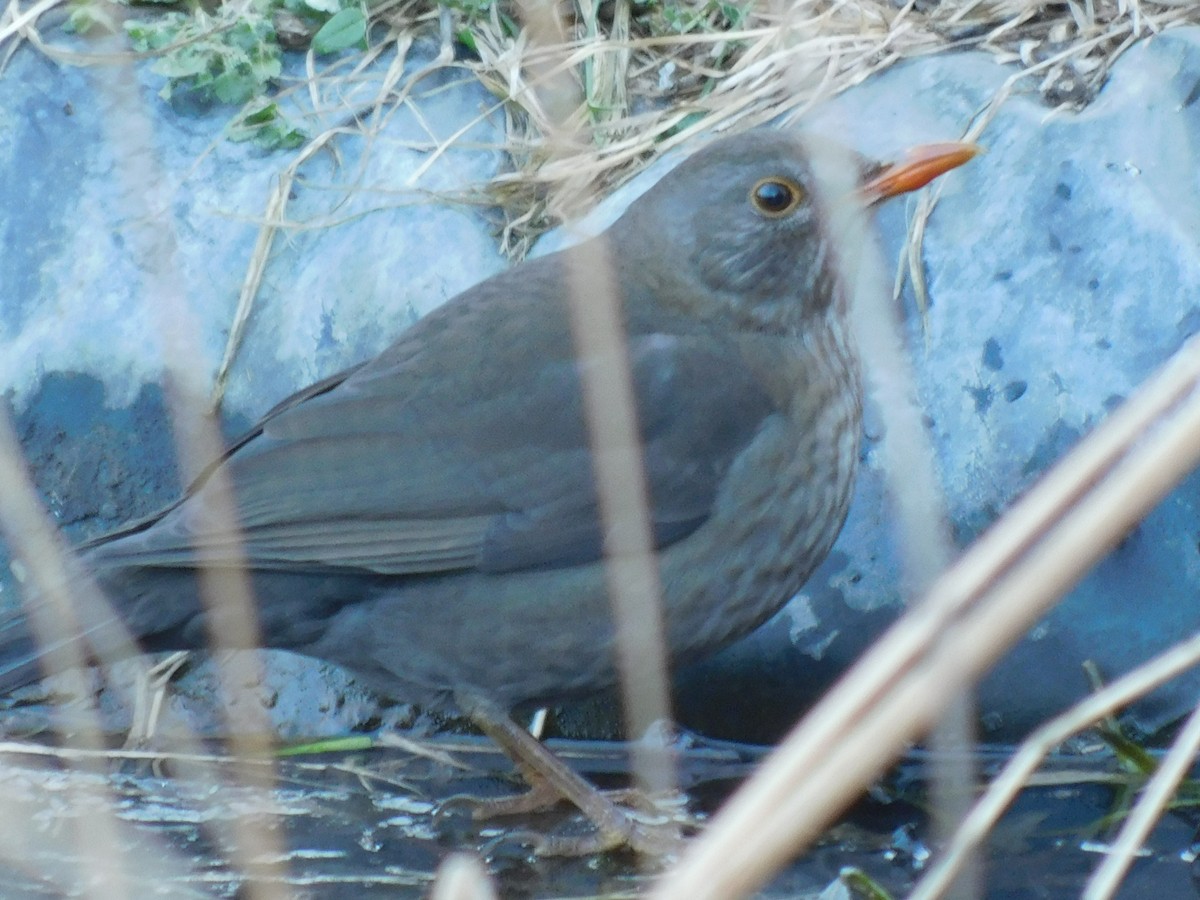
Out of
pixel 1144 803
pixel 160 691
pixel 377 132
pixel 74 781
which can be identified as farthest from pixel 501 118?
pixel 1144 803

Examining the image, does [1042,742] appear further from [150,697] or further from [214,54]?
[214,54]

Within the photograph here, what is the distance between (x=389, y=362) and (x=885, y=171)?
46.5 inches

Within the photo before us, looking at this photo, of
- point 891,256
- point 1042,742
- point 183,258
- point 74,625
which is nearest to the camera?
point 1042,742

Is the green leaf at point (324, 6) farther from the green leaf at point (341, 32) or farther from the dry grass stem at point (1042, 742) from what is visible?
the dry grass stem at point (1042, 742)

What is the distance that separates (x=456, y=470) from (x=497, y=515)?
0.42 ft

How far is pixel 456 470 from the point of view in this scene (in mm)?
3531

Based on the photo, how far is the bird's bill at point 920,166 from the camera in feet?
11.8

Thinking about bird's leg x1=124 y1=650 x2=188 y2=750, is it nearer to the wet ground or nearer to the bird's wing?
the wet ground

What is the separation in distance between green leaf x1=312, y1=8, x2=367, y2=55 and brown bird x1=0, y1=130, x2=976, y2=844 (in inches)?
61.9

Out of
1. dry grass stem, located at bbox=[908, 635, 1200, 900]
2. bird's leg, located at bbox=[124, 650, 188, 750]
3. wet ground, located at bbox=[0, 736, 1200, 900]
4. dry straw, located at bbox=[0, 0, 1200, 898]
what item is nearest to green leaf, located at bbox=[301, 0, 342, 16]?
dry straw, located at bbox=[0, 0, 1200, 898]

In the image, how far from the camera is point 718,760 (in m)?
3.97

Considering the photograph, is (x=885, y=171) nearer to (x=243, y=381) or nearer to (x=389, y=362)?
(x=389, y=362)

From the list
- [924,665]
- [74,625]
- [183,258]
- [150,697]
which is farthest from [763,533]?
[924,665]

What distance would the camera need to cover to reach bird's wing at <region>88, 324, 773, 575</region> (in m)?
3.43
